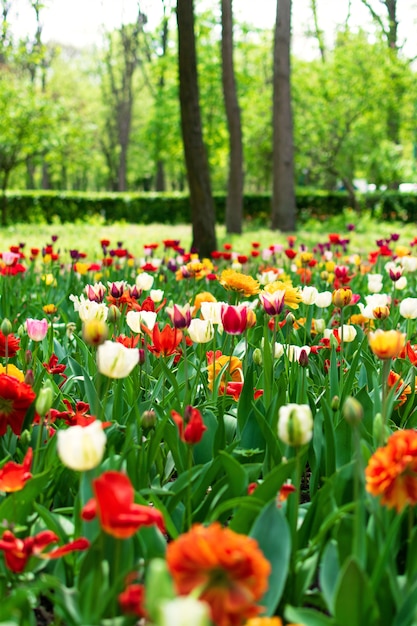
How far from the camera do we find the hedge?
1833cm

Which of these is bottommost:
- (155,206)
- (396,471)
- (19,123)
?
(396,471)

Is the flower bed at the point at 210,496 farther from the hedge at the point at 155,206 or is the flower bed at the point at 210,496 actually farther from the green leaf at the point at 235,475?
the hedge at the point at 155,206

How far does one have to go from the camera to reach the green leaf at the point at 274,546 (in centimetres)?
117

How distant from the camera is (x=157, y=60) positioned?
19.6 m

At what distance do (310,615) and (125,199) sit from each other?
59.8ft

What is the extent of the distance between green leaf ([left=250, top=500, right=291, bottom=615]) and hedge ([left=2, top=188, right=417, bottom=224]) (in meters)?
17.2

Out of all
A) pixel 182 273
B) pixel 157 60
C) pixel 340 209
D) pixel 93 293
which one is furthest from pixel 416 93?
pixel 93 293

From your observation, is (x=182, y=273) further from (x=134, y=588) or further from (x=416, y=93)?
(x=416, y=93)

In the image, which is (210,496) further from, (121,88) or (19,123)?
(121,88)

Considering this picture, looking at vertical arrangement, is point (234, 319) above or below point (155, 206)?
below

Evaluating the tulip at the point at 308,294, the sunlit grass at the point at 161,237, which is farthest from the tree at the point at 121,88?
the tulip at the point at 308,294

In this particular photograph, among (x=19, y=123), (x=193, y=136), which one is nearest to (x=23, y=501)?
(x=193, y=136)

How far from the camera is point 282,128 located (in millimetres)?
12516

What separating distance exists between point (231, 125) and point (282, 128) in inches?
35.9
